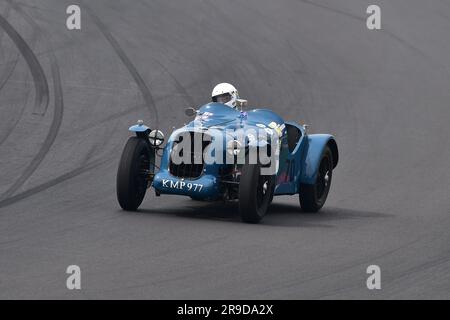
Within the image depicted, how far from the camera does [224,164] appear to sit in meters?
14.4

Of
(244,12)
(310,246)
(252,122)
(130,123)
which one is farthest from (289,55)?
(310,246)

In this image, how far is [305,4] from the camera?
2831 centimetres

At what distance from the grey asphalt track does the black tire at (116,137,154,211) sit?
0.77ft

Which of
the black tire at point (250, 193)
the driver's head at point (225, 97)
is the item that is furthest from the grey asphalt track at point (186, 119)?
the driver's head at point (225, 97)

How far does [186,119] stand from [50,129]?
8.56ft

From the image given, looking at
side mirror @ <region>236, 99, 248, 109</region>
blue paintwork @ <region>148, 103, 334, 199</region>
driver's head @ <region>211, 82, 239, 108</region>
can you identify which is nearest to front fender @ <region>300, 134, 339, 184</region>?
blue paintwork @ <region>148, 103, 334, 199</region>

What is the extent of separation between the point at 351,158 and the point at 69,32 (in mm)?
7451

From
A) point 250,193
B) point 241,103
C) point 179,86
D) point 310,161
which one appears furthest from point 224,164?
point 179,86

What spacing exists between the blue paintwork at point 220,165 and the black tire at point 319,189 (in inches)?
3.4

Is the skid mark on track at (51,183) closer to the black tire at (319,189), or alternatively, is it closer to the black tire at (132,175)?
the black tire at (132,175)

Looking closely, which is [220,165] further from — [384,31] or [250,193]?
[384,31]

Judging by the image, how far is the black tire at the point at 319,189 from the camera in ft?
51.2

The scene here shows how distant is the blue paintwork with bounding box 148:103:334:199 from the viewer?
14.2 metres

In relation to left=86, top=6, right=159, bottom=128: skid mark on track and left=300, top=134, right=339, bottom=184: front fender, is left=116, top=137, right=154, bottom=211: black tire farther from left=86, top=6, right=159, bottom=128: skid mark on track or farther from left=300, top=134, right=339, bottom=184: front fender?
left=86, top=6, right=159, bottom=128: skid mark on track
